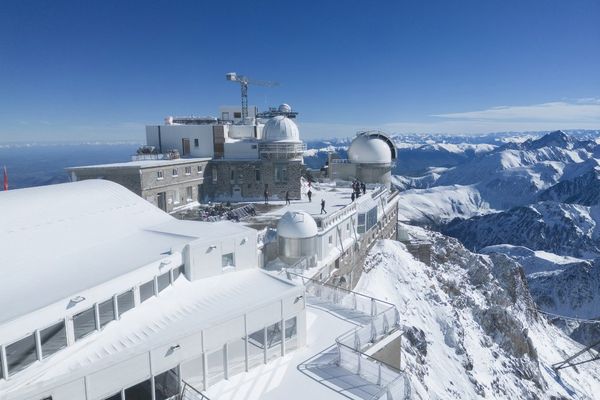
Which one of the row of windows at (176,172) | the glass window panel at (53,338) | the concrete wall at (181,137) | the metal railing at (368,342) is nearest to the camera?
the glass window panel at (53,338)

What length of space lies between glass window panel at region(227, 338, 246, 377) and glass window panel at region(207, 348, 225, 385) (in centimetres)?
26

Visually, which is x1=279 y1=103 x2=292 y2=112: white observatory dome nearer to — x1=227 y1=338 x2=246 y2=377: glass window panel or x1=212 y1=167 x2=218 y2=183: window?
x1=212 y1=167 x2=218 y2=183: window

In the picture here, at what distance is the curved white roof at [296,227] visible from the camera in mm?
22938

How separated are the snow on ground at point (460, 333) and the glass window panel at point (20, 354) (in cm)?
2061

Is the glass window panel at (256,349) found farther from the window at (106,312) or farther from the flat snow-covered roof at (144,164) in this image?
the flat snow-covered roof at (144,164)

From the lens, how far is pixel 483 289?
45.1 meters

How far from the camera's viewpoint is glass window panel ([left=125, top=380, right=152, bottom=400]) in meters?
12.4

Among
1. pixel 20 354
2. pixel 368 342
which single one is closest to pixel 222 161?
pixel 368 342

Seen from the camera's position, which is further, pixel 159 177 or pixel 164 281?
pixel 159 177

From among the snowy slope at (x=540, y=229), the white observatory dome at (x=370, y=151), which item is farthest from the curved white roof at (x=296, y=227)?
the snowy slope at (x=540, y=229)

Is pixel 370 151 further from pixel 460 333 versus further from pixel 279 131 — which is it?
pixel 460 333

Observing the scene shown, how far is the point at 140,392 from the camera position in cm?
1262

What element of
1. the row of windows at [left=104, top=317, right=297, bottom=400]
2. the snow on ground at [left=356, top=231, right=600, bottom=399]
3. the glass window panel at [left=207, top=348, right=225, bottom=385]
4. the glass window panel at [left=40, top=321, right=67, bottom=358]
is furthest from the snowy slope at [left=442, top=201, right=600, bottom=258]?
the glass window panel at [left=40, top=321, right=67, bottom=358]

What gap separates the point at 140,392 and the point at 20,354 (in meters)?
3.87
